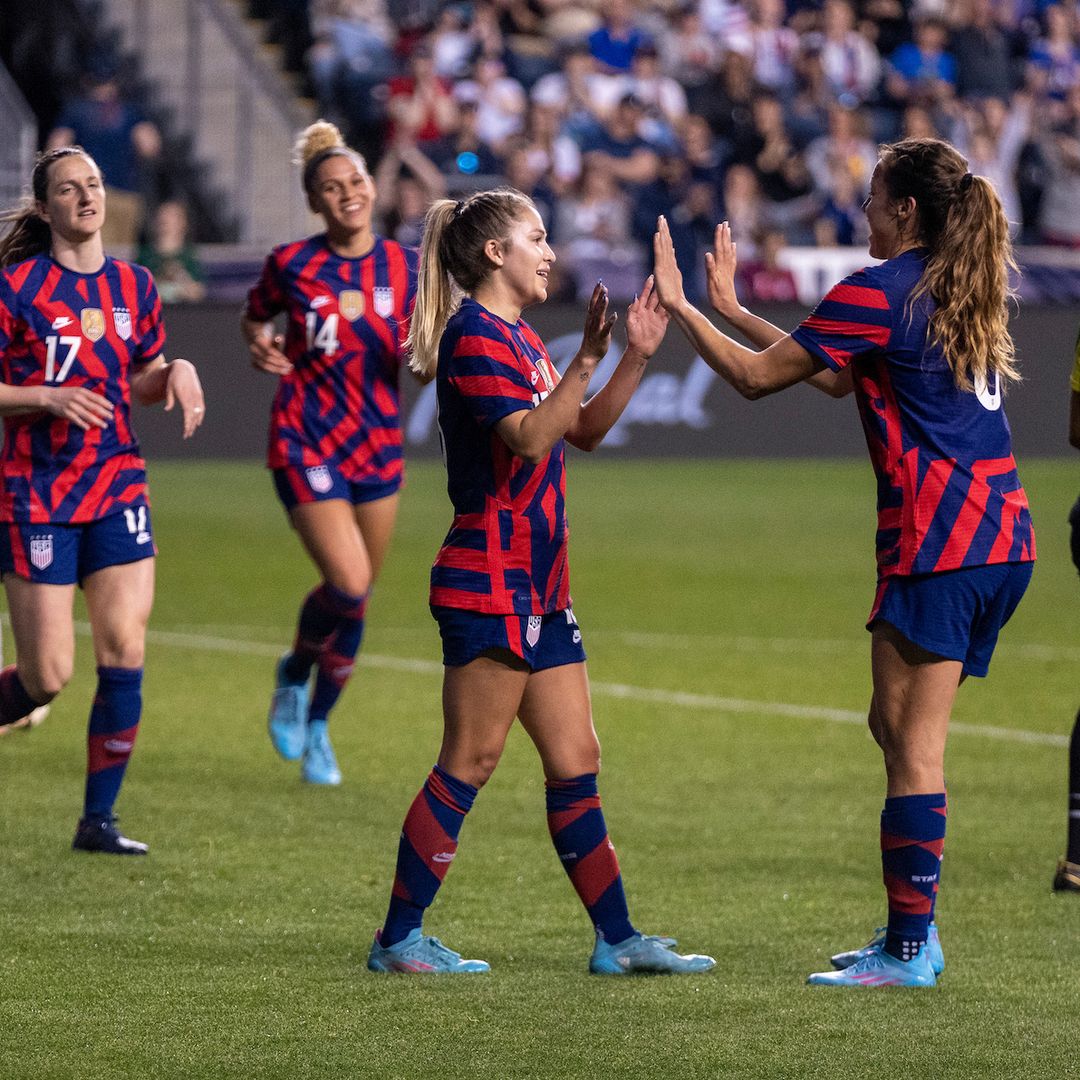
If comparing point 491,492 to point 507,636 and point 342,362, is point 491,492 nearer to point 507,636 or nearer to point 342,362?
point 507,636

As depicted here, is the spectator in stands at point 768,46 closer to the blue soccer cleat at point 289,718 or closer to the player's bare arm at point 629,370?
the blue soccer cleat at point 289,718

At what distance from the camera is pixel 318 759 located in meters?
7.43

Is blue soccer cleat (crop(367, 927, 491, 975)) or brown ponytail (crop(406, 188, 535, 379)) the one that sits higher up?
brown ponytail (crop(406, 188, 535, 379))

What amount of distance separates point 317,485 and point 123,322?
139cm

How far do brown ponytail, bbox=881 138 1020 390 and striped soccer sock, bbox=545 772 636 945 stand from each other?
4.30 feet

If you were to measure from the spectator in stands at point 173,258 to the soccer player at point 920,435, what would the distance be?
1393cm

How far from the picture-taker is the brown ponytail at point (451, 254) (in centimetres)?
466

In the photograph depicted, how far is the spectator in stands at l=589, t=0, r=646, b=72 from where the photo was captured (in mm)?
21562

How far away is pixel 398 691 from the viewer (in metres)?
9.33

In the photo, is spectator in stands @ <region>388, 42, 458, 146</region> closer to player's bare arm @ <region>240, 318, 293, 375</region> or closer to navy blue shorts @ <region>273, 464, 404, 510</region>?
player's bare arm @ <region>240, 318, 293, 375</region>

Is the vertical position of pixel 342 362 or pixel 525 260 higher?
pixel 525 260

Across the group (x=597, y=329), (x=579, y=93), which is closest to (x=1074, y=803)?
(x=597, y=329)

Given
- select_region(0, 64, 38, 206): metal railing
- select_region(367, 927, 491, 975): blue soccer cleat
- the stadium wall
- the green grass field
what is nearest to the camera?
the green grass field

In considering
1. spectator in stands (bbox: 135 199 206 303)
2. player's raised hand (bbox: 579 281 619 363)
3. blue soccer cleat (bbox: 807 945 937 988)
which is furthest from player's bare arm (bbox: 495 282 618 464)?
spectator in stands (bbox: 135 199 206 303)
